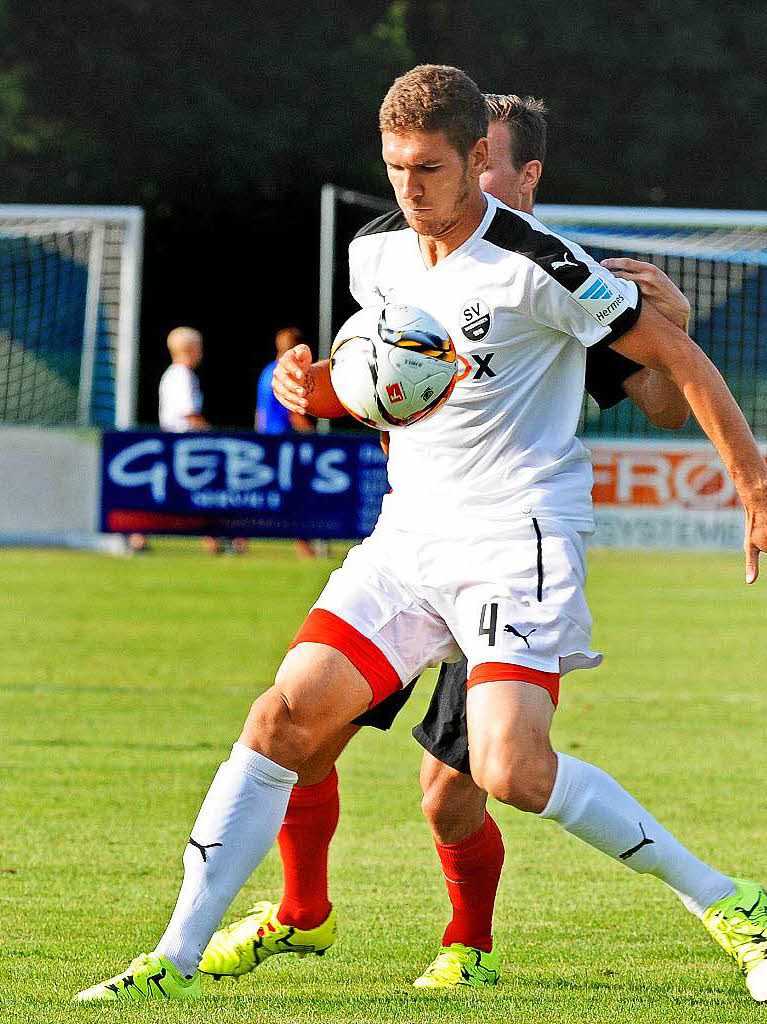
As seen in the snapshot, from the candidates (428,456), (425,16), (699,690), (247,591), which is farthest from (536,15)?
(428,456)

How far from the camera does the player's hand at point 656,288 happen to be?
4148 mm

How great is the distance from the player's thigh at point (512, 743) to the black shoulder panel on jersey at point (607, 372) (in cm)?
84

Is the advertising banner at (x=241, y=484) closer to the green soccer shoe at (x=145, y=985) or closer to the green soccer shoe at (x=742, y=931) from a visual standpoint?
the green soccer shoe at (x=742, y=931)

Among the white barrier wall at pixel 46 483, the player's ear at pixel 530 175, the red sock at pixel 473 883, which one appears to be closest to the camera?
the red sock at pixel 473 883

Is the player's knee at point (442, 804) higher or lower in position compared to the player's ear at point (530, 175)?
lower

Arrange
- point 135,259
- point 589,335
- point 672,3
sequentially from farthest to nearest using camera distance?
point 672,3
point 135,259
point 589,335

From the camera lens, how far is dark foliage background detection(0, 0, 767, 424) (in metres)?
33.8

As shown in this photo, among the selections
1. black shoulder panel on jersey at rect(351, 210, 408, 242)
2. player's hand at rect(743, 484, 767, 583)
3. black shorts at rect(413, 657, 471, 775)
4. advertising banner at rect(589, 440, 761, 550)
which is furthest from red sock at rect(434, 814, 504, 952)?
advertising banner at rect(589, 440, 761, 550)

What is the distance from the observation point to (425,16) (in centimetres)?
3966

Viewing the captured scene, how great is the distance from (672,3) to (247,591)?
28924 millimetres

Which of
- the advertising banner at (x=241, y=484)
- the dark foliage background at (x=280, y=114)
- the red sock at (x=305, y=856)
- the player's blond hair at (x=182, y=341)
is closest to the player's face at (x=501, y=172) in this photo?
the red sock at (x=305, y=856)

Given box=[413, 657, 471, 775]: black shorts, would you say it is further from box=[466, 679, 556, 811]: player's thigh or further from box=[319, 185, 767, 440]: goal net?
box=[319, 185, 767, 440]: goal net

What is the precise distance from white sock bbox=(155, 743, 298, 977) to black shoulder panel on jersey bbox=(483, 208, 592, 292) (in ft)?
4.28

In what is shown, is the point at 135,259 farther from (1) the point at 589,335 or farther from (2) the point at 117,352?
(1) the point at 589,335
